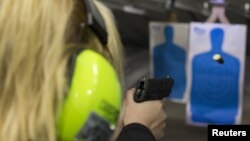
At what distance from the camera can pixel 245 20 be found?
2268 millimetres

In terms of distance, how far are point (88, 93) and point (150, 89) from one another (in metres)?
0.21

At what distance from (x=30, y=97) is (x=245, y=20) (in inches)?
58.7

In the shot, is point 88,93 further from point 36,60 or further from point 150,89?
point 150,89

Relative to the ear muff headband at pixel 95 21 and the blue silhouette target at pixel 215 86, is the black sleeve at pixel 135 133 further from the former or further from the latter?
the blue silhouette target at pixel 215 86

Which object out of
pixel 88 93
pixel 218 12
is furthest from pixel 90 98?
pixel 218 12

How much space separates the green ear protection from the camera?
90 centimetres

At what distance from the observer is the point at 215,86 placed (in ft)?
7.26

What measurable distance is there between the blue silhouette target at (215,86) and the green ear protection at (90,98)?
4.12 ft

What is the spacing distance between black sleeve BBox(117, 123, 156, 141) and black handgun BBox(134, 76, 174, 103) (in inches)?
2.0

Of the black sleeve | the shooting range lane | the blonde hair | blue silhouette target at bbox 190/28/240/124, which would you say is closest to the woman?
the blonde hair

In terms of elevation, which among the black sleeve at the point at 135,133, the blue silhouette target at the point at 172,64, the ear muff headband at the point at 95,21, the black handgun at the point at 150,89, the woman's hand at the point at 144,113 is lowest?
the blue silhouette target at the point at 172,64

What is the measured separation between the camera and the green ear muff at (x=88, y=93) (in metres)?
0.90

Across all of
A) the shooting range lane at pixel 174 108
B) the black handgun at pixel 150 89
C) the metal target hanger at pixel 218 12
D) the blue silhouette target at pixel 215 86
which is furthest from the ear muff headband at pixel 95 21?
the shooting range lane at pixel 174 108

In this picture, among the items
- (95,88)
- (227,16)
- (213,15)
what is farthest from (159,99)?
(227,16)
